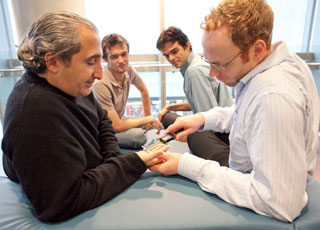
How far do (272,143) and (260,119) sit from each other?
0.08 meters

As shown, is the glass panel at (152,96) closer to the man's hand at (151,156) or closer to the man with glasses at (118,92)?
the man with glasses at (118,92)

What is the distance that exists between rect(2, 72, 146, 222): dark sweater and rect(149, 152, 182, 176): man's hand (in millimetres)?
205

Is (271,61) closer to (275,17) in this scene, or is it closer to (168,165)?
(168,165)

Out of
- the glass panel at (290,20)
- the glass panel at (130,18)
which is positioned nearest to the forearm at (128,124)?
the glass panel at (130,18)

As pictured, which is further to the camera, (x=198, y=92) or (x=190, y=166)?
(x=198, y=92)

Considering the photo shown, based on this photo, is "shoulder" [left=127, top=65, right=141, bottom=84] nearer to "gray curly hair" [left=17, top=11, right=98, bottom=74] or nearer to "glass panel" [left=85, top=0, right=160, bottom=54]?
"glass panel" [left=85, top=0, right=160, bottom=54]

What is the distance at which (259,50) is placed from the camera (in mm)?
753

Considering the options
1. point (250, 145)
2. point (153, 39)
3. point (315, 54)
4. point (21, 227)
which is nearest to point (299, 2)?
point (315, 54)

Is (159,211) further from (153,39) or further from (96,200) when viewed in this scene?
(153,39)

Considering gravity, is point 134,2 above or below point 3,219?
above

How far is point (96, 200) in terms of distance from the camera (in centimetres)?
73

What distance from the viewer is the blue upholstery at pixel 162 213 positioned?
654 mm

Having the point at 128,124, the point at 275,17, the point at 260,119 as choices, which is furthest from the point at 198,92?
the point at 275,17

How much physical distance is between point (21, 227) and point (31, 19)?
2.15 meters
